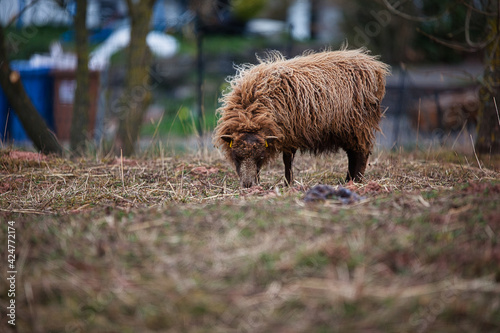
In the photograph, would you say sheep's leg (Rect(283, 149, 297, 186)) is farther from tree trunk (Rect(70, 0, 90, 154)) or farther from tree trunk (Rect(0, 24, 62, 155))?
tree trunk (Rect(70, 0, 90, 154))

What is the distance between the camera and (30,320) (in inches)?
118

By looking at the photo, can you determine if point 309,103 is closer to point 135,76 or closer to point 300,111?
point 300,111

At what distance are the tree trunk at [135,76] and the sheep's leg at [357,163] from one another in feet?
14.8

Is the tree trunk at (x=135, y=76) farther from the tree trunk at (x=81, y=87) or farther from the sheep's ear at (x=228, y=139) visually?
the sheep's ear at (x=228, y=139)

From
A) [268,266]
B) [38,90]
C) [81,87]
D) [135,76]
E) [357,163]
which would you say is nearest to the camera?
[268,266]

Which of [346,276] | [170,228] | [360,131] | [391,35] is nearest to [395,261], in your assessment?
[346,276]

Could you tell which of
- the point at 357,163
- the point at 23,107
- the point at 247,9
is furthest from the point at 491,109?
the point at 247,9

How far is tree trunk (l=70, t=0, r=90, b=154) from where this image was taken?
9047 millimetres

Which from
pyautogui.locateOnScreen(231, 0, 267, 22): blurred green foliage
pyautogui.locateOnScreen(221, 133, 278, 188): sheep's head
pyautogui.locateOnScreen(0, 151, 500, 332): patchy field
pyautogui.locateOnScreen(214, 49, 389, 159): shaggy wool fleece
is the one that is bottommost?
pyautogui.locateOnScreen(0, 151, 500, 332): patchy field

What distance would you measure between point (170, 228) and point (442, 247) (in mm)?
1969

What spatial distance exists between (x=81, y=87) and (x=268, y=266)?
7.08 m

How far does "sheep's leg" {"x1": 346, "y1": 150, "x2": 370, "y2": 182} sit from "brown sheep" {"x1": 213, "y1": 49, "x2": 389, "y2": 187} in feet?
0.04

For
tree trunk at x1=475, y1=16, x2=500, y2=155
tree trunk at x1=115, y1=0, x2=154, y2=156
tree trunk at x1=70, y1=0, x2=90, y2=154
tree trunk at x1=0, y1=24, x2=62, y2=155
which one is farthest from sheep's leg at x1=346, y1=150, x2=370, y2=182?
tree trunk at x1=70, y1=0, x2=90, y2=154

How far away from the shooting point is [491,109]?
800cm
